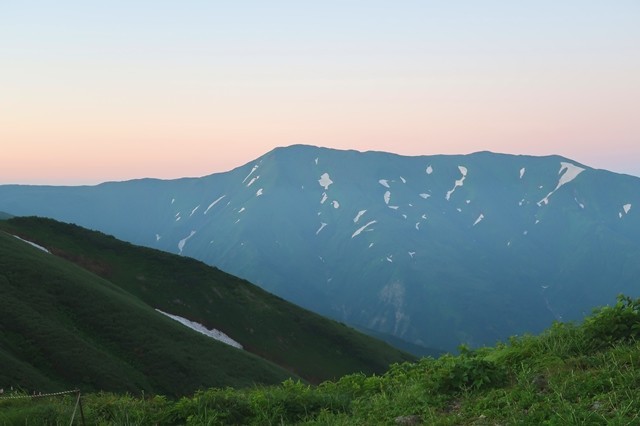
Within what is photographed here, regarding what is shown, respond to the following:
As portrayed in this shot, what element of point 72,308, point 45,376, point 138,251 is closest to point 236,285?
point 138,251

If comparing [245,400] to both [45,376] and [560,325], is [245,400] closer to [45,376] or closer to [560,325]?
[560,325]

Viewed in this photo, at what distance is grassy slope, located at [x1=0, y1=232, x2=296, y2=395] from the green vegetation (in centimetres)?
2768

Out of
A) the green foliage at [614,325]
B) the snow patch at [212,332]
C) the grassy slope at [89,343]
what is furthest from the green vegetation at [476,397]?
the snow patch at [212,332]

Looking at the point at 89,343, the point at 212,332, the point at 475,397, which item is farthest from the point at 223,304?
the point at 475,397

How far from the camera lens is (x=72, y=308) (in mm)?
52438

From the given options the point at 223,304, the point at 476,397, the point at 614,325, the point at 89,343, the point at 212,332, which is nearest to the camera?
the point at 476,397

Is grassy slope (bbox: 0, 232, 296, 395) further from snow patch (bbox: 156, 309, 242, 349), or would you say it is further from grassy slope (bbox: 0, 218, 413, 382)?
grassy slope (bbox: 0, 218, 413, 382)

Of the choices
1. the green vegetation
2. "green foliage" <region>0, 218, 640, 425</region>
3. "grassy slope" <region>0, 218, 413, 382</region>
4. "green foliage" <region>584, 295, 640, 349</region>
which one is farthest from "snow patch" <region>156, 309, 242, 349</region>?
"green foliage" <region>584, 295, 640, 349</region>

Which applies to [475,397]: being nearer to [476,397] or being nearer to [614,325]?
[476,397]

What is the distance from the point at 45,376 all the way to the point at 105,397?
3092 cm

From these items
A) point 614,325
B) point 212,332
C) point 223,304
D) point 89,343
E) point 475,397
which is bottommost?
point 212,332

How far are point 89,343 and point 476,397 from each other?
45234 mm

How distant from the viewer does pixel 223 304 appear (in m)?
87.8

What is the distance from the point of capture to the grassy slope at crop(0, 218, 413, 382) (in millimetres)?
80500
